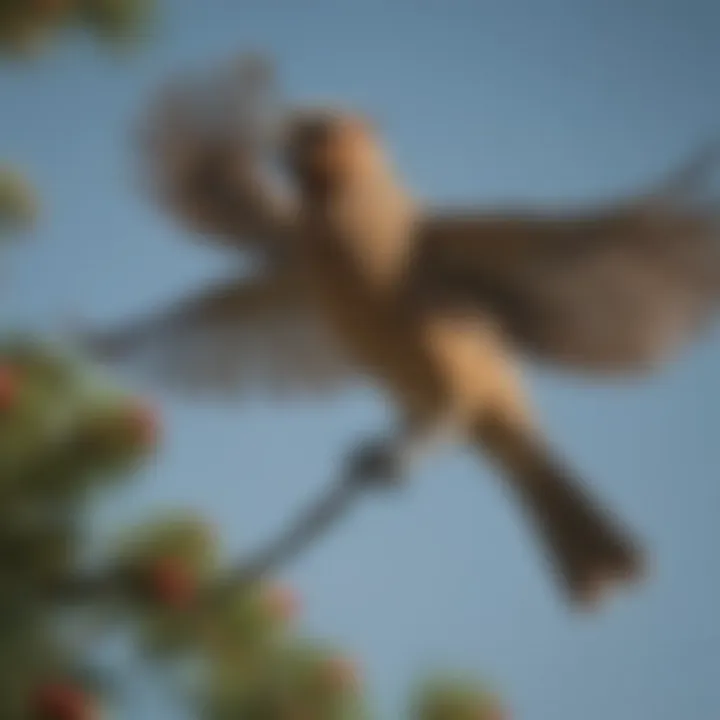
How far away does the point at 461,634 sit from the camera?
37.4 inches

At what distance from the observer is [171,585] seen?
0.92 m

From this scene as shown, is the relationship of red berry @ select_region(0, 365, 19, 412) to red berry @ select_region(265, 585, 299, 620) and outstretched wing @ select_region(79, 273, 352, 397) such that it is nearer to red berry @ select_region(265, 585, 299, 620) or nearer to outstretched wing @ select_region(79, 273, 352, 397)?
outstretched wing @ select_region(79, 273, 352, 397)

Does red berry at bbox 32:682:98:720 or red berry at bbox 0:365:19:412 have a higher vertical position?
red berry at bbox 0:365:19:412

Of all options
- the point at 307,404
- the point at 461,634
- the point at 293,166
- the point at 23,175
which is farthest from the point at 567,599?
the point at 23,175

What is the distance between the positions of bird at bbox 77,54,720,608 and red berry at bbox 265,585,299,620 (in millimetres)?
89

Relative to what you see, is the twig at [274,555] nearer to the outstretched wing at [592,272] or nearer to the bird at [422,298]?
the bird at [422,298]

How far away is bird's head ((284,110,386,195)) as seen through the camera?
947 mm

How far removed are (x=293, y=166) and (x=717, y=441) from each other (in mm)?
313

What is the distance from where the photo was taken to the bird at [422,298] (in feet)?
3.09

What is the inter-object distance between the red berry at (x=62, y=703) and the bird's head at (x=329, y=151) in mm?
322

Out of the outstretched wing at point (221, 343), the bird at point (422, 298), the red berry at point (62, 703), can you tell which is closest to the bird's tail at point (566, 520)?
the bird at point (422, 298)

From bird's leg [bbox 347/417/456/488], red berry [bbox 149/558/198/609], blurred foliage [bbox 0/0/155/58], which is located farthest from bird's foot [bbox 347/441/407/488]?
blurred foliage [bbox 0/0/155/58]

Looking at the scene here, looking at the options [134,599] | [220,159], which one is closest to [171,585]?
[134,599]

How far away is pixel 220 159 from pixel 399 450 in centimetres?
21
